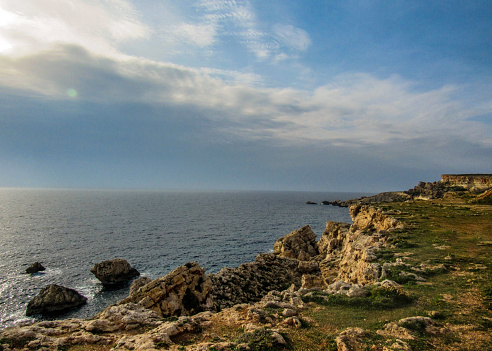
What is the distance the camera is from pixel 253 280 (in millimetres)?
41344

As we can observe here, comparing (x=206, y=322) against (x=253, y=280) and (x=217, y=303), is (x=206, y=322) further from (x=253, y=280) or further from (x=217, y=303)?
(x=253, y=280)

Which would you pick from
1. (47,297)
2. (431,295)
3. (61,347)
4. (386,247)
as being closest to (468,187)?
(386,247)

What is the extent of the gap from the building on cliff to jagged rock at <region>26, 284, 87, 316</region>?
4637 inches

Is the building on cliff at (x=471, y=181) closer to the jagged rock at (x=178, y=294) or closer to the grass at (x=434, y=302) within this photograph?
the grass at (x=434, y=302)

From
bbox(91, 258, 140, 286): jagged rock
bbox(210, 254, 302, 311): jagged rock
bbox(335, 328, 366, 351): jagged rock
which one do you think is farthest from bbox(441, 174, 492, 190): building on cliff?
bbox(91, 258, 140, 286): jagged rock

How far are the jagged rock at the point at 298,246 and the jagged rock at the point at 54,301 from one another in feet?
136

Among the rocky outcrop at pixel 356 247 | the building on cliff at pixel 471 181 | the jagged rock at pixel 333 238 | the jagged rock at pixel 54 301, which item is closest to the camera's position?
the rocky outcrop at pixel 356 247

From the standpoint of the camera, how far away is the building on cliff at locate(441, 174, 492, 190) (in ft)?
281

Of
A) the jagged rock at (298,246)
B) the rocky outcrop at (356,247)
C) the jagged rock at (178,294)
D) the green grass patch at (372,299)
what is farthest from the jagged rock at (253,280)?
the green grass patch at (372,299)

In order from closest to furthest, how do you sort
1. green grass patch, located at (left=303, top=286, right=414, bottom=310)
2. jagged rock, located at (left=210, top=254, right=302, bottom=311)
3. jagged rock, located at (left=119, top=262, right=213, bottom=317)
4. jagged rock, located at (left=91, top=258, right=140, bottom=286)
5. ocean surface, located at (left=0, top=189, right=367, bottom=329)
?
1. green grass patch, located at (left=303, top=286, right=414, bottom=310)
2. jagged rock, located at (left=119, top=262, right=213, bottom=317)
3. jagged rock, located at (left=210, top=254, right=302, bottom=311)
4. ocean surface, located at (left=0, top=189, right=367, bottom=329)
5. jagged rock, located at (left=91, top=258, right=140, bottom=286)

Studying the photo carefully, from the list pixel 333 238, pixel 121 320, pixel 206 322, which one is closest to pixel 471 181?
pixel 333 238

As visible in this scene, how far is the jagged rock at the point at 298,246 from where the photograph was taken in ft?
191

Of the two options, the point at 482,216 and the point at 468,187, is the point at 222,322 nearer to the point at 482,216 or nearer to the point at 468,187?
the point at 482,216

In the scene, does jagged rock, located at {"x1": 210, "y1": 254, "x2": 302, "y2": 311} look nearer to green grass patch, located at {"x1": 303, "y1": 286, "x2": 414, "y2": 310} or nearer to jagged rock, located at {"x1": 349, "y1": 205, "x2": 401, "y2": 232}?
jagged rock, located at {"x1": 349, "y1": 205, "x2": 401, "y2": 232}
